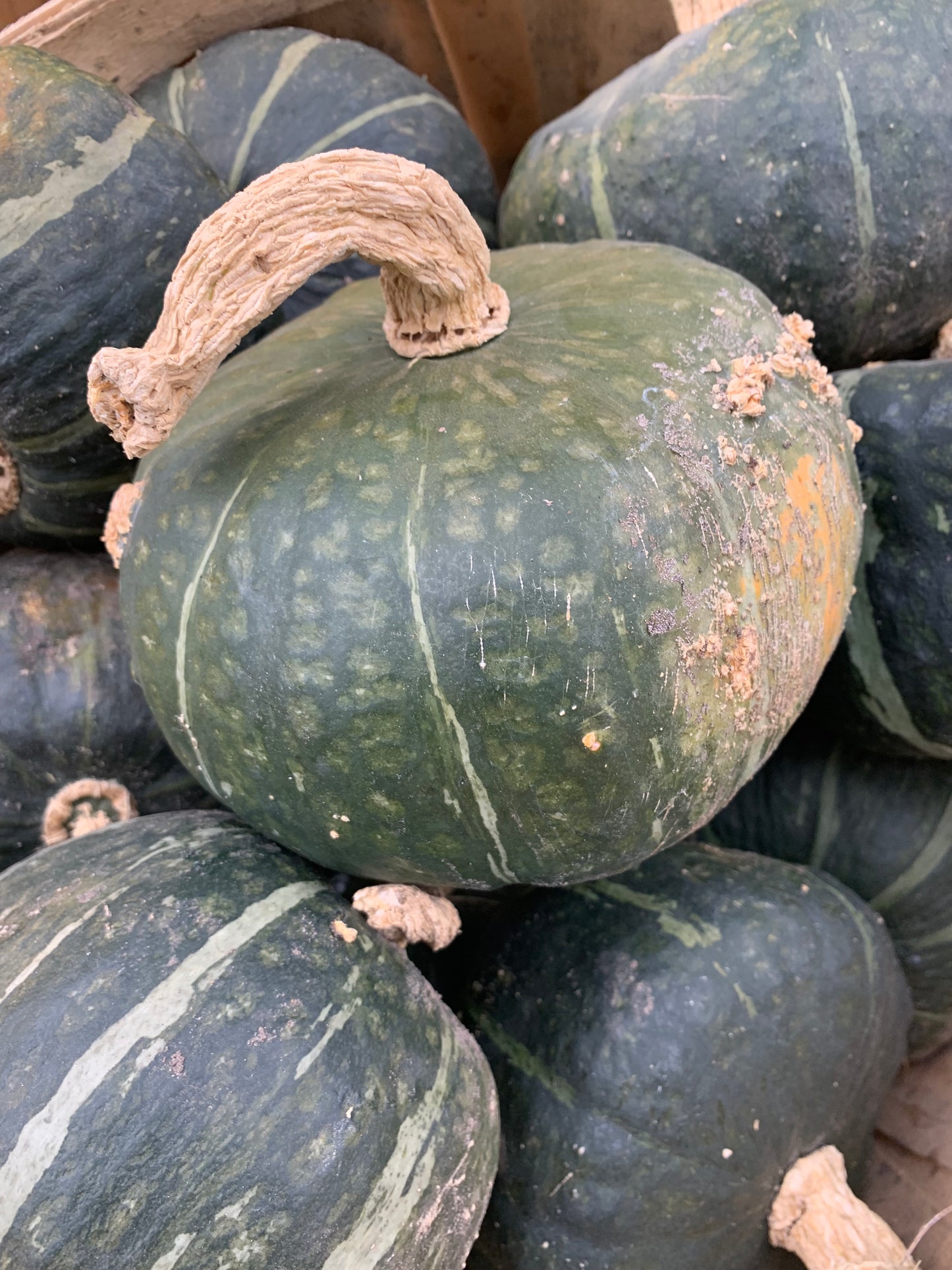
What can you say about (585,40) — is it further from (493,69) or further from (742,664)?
(742,664)

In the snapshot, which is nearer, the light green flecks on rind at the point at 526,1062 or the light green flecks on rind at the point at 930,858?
the light green flecks on rind at the point at 526,1062

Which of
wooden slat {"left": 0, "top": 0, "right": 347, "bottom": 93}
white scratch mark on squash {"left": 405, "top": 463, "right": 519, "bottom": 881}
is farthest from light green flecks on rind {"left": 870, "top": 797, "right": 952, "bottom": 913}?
wooden slat {"left": 0, "top": 0, "right": 347, "bottom": 93}

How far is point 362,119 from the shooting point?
1.48 meters

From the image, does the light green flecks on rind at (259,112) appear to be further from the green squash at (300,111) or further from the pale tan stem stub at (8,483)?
the pale tan stem stub at (8,483)

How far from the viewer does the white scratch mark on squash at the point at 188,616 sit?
898 millimetres

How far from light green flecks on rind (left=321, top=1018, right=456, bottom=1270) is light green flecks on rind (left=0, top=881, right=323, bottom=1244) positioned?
22cm

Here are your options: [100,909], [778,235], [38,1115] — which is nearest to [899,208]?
[778,235]

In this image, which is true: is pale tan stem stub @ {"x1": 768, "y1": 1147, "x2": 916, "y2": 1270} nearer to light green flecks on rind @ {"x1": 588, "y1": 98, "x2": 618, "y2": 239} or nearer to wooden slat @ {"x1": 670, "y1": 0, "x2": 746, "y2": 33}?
light green flecks on rind @ {"x1": 588, "y1": 98, "x2": 618, "y2": 239}

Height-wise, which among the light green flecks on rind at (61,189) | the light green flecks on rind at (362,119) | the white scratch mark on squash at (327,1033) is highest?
the light green flecks on rind at (61,189)

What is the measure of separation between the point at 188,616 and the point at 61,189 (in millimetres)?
516

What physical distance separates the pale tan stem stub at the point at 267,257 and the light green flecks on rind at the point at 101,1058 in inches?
17.2

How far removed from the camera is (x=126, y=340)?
1.15m

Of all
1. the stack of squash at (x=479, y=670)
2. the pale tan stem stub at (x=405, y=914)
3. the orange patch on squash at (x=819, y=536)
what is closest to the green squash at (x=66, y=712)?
the stack of squash at (x=479, y=670)

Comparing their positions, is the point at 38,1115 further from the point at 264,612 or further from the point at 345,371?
the point at 345,371
